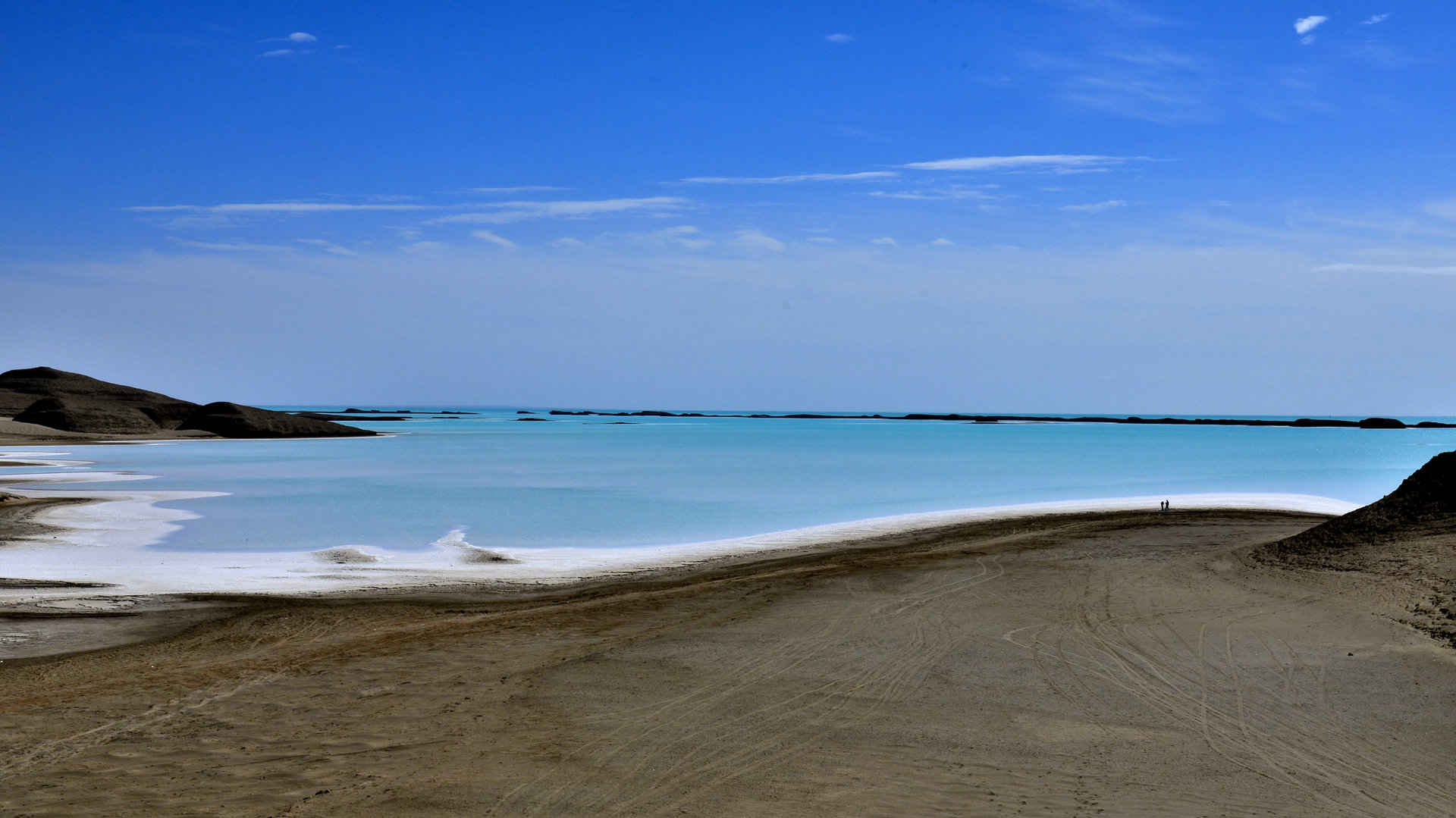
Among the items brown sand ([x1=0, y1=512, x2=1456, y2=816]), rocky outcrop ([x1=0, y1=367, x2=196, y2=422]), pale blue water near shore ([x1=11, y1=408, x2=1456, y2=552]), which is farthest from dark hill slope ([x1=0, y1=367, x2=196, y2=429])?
brown sand ([x1=0, y1=512, x2=1456, y2=816])

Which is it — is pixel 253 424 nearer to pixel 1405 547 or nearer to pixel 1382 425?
pixel 1405 547

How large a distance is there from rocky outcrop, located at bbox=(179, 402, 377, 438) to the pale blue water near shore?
917 centimetres

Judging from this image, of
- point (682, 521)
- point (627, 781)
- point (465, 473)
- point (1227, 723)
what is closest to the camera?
point (627, 781)

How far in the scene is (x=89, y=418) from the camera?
87.1 metres

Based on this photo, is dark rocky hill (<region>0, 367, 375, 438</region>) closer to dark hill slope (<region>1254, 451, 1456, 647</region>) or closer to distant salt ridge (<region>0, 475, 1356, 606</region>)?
distant salt ridge (<region>0, 475, 1356, 606</region>)

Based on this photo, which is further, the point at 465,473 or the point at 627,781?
the point at 465,473

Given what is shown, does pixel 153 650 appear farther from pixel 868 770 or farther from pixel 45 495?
pixel 45 495

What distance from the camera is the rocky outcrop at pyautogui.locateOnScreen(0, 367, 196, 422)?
97.0 meters

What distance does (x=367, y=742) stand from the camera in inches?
344

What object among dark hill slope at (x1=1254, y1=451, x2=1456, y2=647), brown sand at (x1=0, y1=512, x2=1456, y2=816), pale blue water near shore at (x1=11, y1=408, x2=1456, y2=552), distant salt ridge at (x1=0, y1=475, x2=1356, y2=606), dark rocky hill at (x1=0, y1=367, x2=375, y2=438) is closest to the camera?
brown sand at (x1=0, y1=512, x2=1456, y2=816)

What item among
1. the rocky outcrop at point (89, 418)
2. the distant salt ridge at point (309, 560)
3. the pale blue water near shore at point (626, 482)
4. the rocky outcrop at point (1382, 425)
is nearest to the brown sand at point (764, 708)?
the distant salt ridge at point (309, 560)

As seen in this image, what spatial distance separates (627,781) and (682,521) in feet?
70.3

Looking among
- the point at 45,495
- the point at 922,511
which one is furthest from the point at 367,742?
the point at 45,495

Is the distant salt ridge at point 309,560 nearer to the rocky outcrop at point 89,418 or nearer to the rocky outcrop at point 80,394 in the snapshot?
the rocky outcrop at point 89,418
